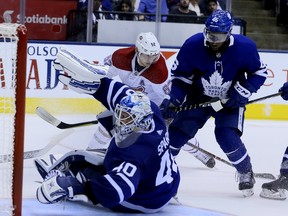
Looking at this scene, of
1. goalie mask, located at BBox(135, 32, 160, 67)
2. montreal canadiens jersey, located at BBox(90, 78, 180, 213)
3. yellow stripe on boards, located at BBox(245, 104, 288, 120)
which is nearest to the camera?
montreal canadiens jersey, located at BBox(90, 78, 180, 213)

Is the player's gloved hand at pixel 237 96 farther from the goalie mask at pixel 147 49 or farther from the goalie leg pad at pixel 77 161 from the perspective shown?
A: the goalie leg pad at pixel 77 161

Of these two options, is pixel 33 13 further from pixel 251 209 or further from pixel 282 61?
pixel 251 209

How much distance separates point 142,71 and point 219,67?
75 cm

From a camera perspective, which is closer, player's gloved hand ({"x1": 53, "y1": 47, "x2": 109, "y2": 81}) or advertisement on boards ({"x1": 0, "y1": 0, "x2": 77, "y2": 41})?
player's gloved hand ({"x1": 53, "y1": 47, "x2": 109, "y2": 81})

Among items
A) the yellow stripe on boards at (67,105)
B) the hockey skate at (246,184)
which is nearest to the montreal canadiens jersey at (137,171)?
the hockey skate at (246,184)

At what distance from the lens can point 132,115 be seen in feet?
10.8

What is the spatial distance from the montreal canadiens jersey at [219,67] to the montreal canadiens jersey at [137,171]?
0.73 metres

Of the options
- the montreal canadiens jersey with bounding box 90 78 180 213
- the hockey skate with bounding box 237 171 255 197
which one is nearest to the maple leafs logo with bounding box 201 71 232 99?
the hockey skate with bounding box 237 171 255 197

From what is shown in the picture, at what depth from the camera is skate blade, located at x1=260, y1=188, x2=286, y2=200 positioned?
4.20m

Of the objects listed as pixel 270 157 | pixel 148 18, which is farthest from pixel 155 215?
pixel 148 18

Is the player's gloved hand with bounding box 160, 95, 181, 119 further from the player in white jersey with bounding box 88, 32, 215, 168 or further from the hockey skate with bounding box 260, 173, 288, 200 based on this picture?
the hockey skate with bounding box 260, 173, 288, 200

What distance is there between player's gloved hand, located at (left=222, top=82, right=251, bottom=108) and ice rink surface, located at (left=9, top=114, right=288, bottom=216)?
0.45 meters

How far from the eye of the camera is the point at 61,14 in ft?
25.4

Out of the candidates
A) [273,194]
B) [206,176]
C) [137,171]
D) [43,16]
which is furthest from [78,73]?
[43,16]
